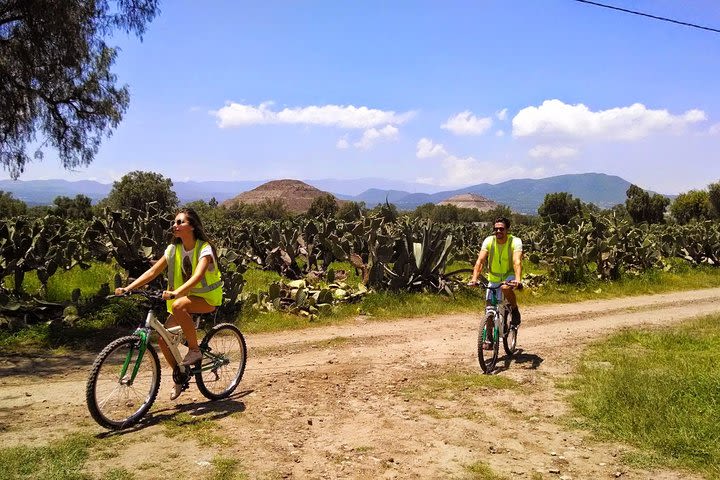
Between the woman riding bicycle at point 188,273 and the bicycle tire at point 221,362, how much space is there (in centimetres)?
30

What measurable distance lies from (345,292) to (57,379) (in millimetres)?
6069

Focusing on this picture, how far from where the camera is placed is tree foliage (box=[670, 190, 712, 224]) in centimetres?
7394

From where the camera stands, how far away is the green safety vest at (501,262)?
22.6 ft

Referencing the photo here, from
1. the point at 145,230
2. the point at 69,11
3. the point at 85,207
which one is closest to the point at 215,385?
the point at 145,230

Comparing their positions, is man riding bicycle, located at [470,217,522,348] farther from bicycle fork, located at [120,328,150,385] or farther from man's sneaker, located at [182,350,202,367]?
bicycle fork, located at [120,328,150,385]

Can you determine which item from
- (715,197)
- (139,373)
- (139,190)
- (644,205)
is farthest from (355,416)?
(644,205)

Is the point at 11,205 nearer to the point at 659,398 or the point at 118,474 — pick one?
the point at 118,474

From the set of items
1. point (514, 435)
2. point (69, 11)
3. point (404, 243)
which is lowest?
point (514, 435)

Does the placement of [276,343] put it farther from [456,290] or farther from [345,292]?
[456,290]

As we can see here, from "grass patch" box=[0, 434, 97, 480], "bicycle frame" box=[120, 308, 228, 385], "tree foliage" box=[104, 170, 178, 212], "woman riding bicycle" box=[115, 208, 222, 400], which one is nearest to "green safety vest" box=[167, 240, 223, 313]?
"woman riding bicycle" box=[115, 208, 222, 400]

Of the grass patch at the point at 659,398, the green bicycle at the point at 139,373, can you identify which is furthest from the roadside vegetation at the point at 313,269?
the grass patch at the point at 659,398

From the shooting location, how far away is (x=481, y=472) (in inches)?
152

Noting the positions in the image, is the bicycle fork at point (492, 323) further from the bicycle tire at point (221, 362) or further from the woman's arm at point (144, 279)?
the woman's arm at point (144, 279)

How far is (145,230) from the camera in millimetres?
9852
